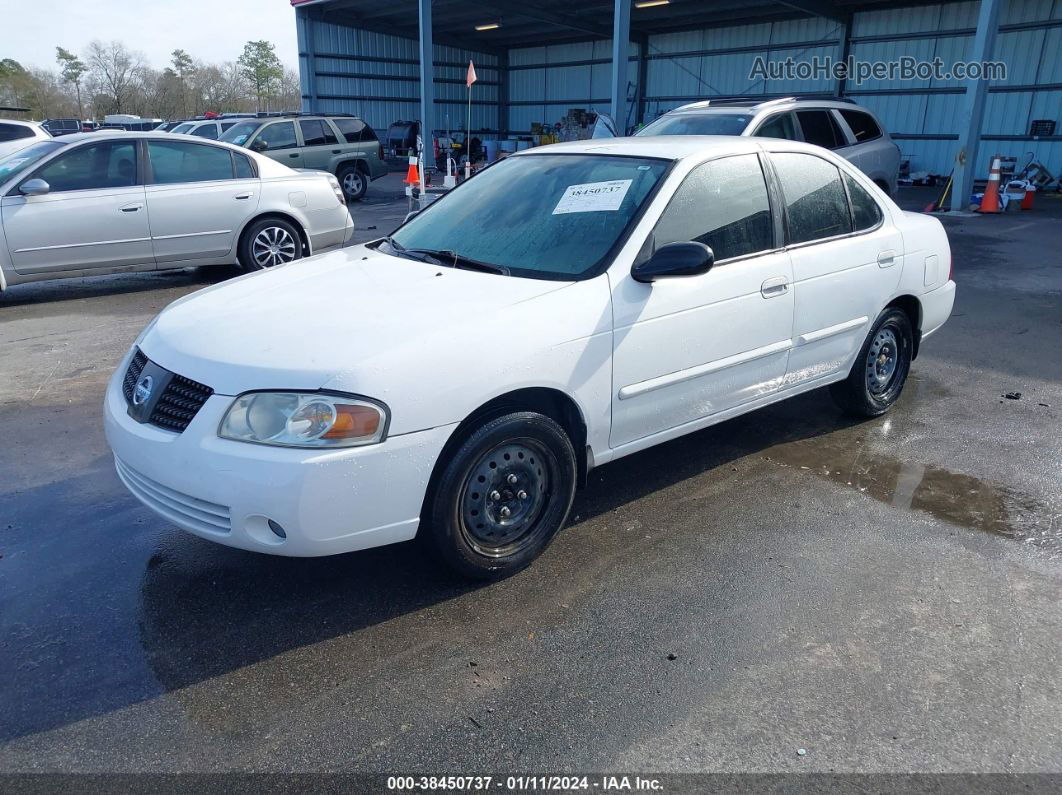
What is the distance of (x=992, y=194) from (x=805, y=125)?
6.85m

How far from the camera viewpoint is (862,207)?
4.76 m

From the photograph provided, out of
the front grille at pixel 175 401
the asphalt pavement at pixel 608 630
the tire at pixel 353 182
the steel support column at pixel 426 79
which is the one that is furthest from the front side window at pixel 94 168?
the steel support column at pixel 426 79

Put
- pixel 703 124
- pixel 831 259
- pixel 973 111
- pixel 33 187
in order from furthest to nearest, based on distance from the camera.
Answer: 1. pixel 973 111
2. pixel 703 124
3. pixel 33 187
4. pixel 831 259

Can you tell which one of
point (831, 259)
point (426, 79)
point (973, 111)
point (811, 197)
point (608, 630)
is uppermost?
point (426, 79)

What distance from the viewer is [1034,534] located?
378cm

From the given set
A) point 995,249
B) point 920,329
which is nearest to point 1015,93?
point 995,249

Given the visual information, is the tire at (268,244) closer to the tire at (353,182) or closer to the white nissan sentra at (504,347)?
the white nissan sentra at (504,347)

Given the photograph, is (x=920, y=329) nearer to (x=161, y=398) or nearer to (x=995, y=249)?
(x=161, y=398)

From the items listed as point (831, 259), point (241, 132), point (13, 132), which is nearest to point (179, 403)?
point (831, 259)

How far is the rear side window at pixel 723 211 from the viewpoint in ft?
12.4

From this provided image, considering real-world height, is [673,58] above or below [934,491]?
above

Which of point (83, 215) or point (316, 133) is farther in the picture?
point (316, 133)

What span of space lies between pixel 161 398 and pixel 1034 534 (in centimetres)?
380

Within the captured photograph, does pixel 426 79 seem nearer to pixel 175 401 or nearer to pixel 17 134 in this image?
pixel 17 134
